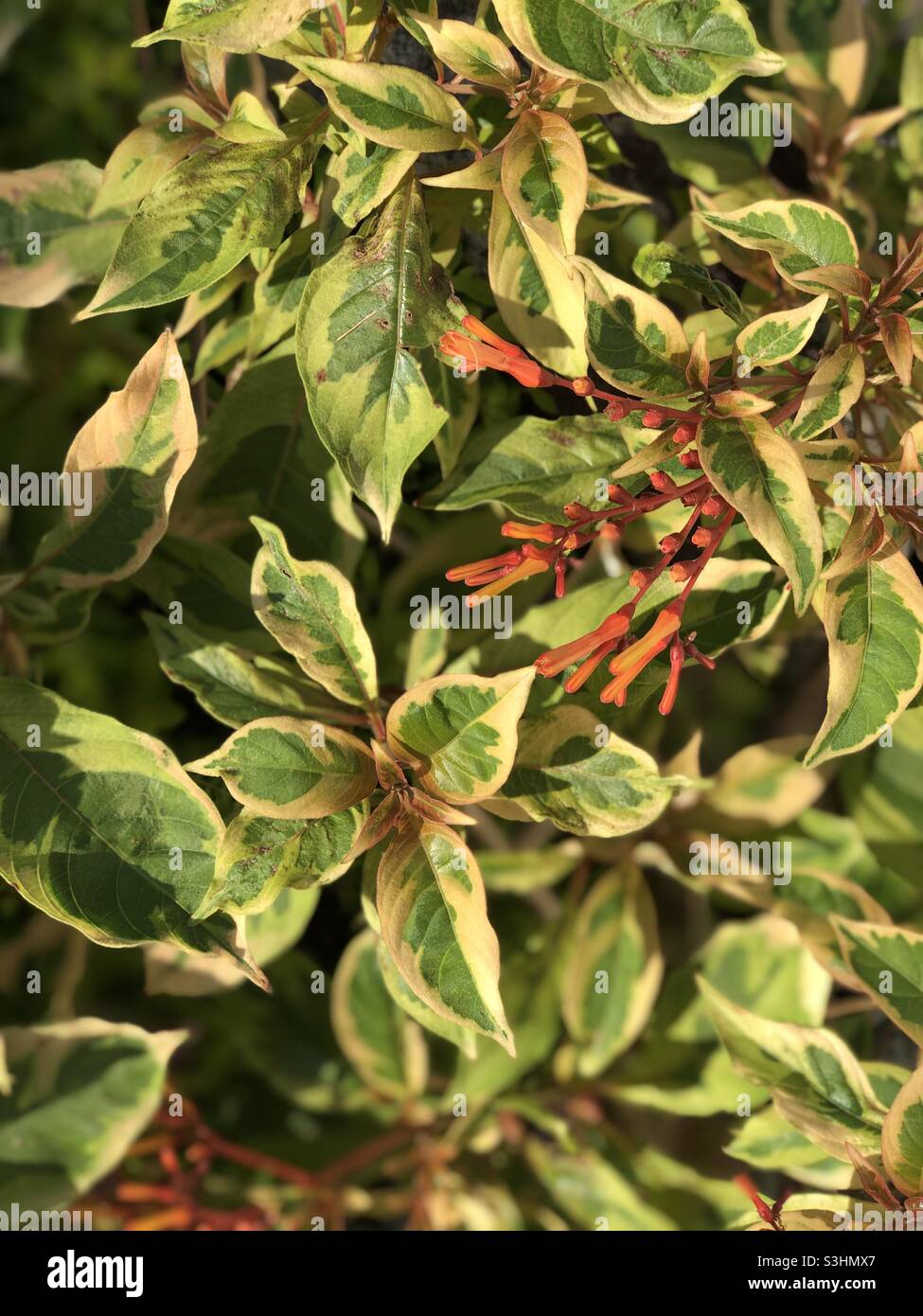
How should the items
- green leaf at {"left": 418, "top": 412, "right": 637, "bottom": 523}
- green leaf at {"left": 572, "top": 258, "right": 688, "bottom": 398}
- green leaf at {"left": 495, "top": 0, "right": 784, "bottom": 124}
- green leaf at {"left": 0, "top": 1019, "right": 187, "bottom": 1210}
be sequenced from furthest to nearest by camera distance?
green leaf at {"left": 0, "top": 1019, "right": 187, "bottom": 1210}
green leaf at {"left": 418, "top": 412, "right": 637, "bottom": 523}
green leaf at {"left": 572, "top": 258, "right": 688, "bottom": 398}
green leaf at {"left": 495, "top": 0, "right": 784, "bottom": 124}

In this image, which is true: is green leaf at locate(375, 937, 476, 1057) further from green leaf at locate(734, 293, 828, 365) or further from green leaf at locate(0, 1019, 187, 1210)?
green leaf at locate(734, 293, 828, 365)

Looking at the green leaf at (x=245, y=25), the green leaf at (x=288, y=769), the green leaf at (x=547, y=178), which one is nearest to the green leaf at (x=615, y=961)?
the green leaf at (x=288, y=769)

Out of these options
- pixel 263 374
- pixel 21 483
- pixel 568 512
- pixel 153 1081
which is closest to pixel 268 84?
pixel 263 374

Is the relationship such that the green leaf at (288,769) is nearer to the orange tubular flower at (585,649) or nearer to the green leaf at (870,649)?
the orange tubular flower at (585,649)

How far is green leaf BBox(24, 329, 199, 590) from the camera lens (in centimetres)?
76

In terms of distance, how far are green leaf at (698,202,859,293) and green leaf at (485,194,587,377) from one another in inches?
3.9

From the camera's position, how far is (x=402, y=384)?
2.31 ft

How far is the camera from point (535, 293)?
711mm

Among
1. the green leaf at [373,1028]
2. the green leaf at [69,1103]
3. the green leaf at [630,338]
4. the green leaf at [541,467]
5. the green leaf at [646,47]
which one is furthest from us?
the green leaf at [373,1028]

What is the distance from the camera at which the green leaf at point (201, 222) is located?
2.18ft

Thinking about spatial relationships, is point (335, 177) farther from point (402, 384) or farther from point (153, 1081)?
point (153, 1081)

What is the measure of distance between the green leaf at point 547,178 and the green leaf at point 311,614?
0.26 m

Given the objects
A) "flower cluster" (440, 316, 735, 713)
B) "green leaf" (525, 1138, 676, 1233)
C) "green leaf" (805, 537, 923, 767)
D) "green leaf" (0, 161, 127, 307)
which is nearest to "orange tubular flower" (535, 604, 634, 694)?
"flower cluster" (440, 316, 735, 713)

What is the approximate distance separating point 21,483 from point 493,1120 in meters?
0.78
